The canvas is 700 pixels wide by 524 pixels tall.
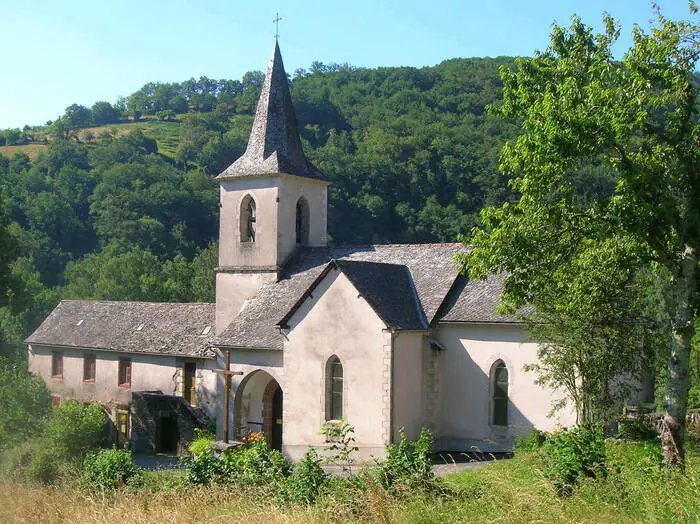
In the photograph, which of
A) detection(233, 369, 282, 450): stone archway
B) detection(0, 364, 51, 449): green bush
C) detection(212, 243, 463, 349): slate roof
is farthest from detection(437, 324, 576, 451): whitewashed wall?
detection(0, 364, 51, 449): green bush

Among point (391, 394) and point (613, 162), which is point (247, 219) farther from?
point (613, 162)

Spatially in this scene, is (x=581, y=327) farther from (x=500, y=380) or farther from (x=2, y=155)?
(x=2, y=155)

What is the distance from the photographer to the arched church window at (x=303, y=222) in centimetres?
3169

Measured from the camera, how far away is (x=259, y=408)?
29.0 metres

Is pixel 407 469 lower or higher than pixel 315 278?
lower

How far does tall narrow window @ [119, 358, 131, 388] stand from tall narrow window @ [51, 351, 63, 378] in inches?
202

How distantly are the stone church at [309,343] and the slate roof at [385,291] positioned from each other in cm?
6

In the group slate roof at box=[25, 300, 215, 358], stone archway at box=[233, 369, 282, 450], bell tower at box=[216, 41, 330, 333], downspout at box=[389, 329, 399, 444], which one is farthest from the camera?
slate roof at box=[25, 300, 215, 358]

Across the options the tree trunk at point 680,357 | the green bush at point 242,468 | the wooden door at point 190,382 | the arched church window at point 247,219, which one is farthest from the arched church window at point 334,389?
the tree trunk at point 680,357

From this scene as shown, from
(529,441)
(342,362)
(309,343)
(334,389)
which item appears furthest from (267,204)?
(529,441)

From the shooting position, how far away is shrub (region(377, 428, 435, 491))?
41.7 feet

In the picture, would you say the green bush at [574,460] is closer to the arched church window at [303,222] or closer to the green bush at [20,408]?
the arched church window at [303,222]

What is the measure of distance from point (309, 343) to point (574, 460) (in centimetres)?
1383

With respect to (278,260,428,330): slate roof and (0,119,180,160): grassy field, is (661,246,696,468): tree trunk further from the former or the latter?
(0,119,180,160): grassy field
